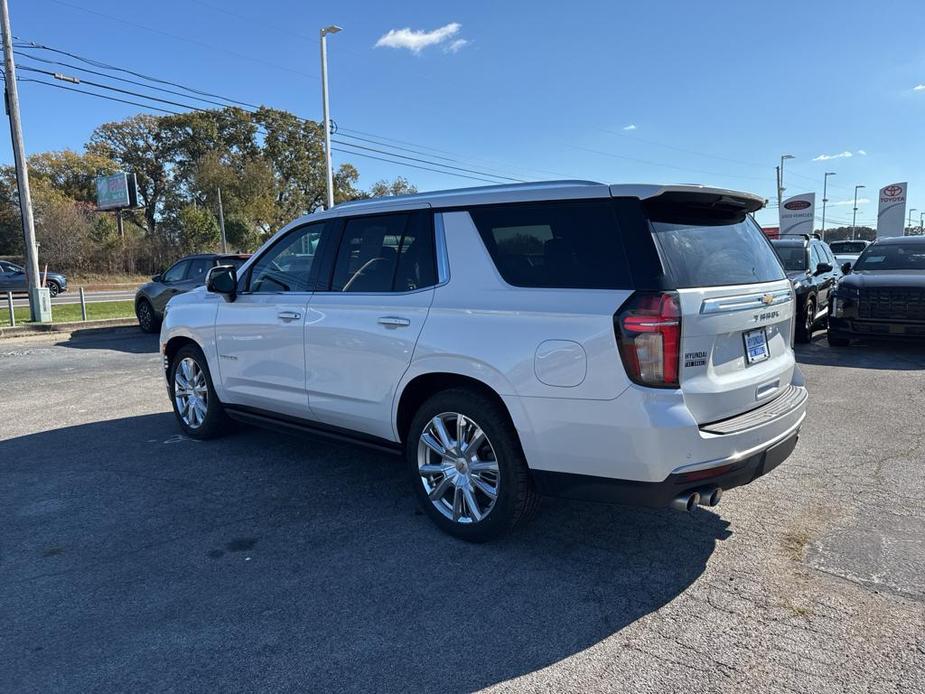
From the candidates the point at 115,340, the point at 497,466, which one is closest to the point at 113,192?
the point at 115,340

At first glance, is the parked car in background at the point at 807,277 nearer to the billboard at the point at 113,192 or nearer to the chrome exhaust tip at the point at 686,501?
the chrome exhaust tip at the point at 686,501

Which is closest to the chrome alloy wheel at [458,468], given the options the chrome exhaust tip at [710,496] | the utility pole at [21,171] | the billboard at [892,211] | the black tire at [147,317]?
the chrome exhaust tip at [710,496]

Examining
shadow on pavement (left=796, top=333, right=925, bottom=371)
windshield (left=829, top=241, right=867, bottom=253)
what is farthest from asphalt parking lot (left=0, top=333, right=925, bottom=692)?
windshield (left=829, top=241, right=867, bottom=253)

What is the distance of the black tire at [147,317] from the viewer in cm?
1384

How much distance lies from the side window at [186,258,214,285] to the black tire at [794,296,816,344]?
10832mm

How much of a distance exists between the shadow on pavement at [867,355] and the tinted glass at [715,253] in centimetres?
629

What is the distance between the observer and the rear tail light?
2938 mm

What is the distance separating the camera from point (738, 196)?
140 inches

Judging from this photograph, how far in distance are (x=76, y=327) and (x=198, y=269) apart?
4.13 m

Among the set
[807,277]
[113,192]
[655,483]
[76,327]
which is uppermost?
[113,192]

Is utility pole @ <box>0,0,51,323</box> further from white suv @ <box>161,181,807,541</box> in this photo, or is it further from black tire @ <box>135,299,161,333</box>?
white suv @ <box>161,181,807,541</box>

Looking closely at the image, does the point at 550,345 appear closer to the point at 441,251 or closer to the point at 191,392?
the point at 441,251

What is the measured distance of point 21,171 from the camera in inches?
602

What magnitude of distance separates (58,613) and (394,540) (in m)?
1.67
